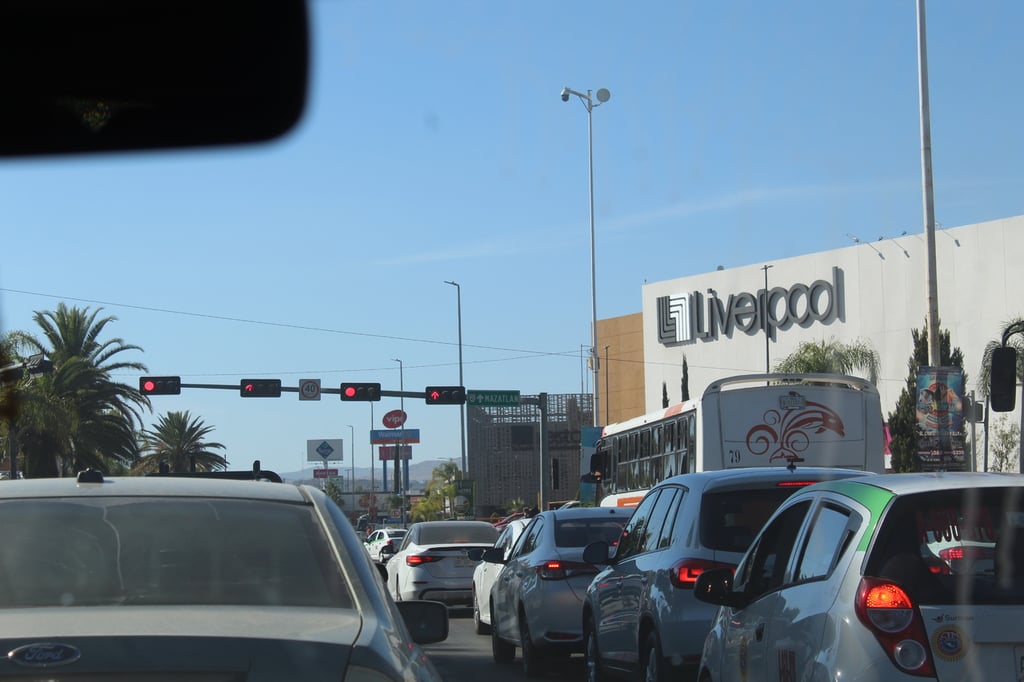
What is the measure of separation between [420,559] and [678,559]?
39.7 feet

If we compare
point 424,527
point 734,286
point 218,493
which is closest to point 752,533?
point 218,493

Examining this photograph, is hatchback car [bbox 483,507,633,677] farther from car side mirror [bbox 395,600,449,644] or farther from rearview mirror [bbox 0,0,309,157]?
car side mirror [bbox 395,600,449,644]

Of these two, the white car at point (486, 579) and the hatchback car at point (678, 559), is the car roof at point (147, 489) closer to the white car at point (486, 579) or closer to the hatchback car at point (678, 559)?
the hatchback car at point (678, 559)

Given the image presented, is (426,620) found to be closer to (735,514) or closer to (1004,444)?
(735,514)

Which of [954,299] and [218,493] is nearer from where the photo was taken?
A: [218,493]

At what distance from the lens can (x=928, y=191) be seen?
30078 mm

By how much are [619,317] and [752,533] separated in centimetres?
9163

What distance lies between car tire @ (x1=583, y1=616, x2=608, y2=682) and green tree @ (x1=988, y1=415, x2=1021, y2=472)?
164 feet

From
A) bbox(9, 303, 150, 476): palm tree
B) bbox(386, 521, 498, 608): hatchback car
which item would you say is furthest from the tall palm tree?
bbox(386, 521, 498, 608): hatchback car

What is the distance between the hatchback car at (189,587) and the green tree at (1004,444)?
56716mm

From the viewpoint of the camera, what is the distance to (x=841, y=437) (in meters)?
22.2

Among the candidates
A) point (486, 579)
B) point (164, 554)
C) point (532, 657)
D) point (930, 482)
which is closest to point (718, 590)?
point (930, 482)

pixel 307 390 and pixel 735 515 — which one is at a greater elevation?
pixel 307 390

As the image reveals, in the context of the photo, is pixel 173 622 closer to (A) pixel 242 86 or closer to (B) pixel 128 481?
(B) pixel 128 481
